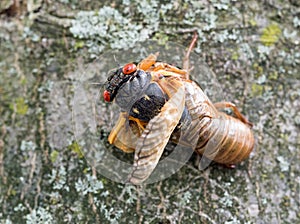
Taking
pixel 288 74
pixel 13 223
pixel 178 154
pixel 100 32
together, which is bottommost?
pixel 13 223

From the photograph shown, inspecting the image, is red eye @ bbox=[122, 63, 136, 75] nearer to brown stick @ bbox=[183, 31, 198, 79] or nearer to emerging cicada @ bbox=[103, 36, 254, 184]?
emerging cicada @ bbox=[103, 36, 254, 184]

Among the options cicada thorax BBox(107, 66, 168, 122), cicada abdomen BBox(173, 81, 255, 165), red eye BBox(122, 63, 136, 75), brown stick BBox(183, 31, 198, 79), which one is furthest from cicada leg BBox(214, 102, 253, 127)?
red eye BBox(122, 63, 136, 75)

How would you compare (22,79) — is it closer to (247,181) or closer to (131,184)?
(131,184)

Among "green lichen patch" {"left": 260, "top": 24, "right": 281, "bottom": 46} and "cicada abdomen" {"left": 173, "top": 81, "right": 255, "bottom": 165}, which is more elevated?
"green lichen patch" {"left": 260, "top": 24, "right": 281, "bottom": 46}

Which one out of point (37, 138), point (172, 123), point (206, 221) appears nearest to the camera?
point (172, 123)

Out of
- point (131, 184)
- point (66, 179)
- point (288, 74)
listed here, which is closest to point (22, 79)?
point (66, 179)

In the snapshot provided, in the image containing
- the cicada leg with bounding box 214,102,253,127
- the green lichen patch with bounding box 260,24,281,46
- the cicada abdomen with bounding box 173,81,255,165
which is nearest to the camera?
the cicada abdomen with bounding box 173,81,255,165

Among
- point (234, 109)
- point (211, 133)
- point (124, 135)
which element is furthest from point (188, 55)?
point (124, 135)

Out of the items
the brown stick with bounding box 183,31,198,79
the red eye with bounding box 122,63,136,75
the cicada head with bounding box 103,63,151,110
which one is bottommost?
the brown stick with bounding box 183,31,198,79
